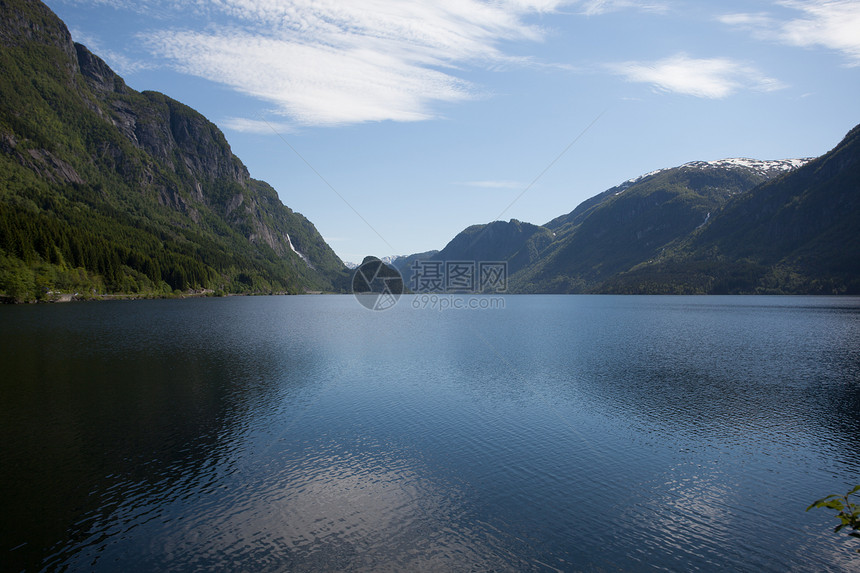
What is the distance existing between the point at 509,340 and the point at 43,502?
220 feet

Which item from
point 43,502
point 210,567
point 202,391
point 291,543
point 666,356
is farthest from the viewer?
point 666,356

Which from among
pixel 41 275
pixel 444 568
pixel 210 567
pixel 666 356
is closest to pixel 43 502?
pixel 210 567

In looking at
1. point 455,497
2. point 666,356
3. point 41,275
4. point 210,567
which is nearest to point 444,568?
point 455,497

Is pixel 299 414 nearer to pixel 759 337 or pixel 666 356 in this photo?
pixel 666 356

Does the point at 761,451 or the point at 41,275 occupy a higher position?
the point at 41,275

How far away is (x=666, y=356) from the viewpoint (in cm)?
6116

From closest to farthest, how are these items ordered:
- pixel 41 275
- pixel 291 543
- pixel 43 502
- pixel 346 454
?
pixel 291 543 < pixel 43 502 < pixel 346 454 < pixel 41 275

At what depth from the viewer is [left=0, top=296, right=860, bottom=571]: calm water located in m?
17.4

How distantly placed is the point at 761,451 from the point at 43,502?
39904 millimetres

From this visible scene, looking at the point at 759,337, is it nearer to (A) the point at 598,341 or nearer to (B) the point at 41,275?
(A) the point at 598,341

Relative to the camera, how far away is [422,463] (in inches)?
1008

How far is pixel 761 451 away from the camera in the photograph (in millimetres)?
27797

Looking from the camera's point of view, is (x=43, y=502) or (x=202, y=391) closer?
(x=43, y=502)

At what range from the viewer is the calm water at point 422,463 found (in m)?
17.4
